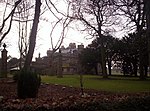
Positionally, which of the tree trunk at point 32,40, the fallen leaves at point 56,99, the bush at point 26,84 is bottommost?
the fallen leaves at point 56,99

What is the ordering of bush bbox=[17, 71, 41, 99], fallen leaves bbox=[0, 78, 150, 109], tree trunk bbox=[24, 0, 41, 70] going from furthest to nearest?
tree trunk bbox=[24, 0, 41, 70] < bush bbox=[17, 71, 41, 99] < fallen leaves bbox=[0, 78, 150, 109]

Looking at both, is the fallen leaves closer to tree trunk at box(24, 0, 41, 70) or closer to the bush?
the bush

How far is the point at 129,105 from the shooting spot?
28.2 feet

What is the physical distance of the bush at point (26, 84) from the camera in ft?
46.2

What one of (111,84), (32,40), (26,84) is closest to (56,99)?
(26,84)

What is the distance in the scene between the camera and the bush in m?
14.1

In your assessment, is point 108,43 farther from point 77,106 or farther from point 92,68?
point 77,106

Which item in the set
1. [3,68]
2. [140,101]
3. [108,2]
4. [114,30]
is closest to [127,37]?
[114,30]

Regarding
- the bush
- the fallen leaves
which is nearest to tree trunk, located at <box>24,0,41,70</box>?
the bush

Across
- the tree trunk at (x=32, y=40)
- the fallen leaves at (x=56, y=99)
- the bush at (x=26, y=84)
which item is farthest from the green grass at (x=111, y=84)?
the bush at (x=26, y=84)

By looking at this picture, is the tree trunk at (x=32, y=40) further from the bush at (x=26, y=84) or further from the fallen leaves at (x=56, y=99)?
the fallen leaves at (x=56, y=99)

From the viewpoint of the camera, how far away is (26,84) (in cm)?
1412

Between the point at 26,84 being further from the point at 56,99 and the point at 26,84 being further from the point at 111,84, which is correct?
the point at 111,84

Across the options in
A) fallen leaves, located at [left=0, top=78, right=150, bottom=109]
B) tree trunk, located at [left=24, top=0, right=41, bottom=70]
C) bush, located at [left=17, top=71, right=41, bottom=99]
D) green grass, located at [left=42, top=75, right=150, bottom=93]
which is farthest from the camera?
green grass, located at [left=42, top=75, right=150, bottom=93]
